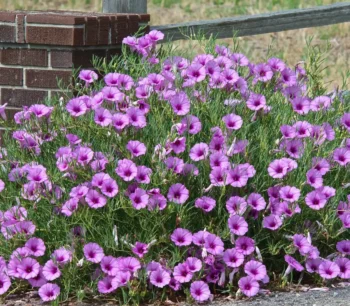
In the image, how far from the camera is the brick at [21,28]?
4.94 meters

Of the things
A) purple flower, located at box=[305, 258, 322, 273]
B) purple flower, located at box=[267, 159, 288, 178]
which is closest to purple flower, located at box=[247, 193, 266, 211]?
purple flower, located at box=[267, 159, 288, 178]

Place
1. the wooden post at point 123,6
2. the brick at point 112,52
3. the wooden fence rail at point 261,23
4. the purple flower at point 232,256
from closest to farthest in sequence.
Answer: the purple flower at point 232,256
the brick at point 112,52
the wooden post at point 123,6
the wooden fence rail at point 261,23

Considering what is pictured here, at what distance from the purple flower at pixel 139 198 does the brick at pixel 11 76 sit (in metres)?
A: 1.69

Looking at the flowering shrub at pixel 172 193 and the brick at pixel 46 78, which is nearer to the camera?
the flowering shrub at pixel 172 193

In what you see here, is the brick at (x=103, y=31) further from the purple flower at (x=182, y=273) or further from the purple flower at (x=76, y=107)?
the purple flower at (x=182, y=273)

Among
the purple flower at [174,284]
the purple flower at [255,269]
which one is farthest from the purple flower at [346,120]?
the purple flower at [174,284]

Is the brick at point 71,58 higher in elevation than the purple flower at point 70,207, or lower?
higher

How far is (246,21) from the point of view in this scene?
587 centimetres

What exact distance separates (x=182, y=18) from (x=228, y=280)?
8102 mm

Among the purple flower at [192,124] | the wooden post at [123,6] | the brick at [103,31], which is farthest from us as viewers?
the wooden post at [123,6]

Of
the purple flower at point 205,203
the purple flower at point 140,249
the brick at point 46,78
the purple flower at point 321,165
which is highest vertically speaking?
the brick at point 46,78

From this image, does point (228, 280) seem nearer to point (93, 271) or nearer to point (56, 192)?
point (93, 271)

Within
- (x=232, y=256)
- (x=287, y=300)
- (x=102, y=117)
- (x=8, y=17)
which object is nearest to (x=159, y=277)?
(x=232, y=256)

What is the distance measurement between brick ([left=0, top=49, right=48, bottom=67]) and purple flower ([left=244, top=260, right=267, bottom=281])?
1911 millimetres
